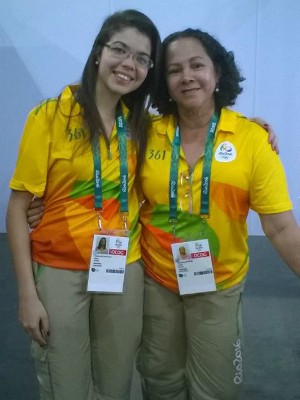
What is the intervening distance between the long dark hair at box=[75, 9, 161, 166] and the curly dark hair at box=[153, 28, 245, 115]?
5 cm

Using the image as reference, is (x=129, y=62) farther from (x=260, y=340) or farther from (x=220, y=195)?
(x=260, y=340)

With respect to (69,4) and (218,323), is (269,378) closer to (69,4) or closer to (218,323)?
(218,323)

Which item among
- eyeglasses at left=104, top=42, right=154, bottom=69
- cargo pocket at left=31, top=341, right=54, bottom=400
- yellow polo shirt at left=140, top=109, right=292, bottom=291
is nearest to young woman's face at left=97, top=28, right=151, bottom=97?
eyeglasses at left=104, top=42, right=154, bottom=69

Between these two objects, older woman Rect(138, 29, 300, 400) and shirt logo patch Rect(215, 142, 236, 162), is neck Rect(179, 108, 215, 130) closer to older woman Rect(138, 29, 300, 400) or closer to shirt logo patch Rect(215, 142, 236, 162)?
older woman Rect(138, 29, 300, 400)

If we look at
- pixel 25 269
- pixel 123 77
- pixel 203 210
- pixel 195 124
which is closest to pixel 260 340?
pixel 203 210

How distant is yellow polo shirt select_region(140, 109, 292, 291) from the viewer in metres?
1.38

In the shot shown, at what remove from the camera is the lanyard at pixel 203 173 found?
1.40 meters

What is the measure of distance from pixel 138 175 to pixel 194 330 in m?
0.56

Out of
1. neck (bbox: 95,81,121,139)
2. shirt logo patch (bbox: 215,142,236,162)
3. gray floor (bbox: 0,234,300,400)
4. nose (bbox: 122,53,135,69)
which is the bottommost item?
gray floor (bbox: 0,234,300,400)

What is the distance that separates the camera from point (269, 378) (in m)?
2.23

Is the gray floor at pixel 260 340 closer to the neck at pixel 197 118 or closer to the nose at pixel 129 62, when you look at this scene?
the neck at pixel 197 118

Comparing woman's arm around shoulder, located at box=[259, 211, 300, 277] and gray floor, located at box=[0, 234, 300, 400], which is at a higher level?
woman's arm around shoulder, located at box=[259, 211, 300, 277]

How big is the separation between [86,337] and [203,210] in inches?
21.6

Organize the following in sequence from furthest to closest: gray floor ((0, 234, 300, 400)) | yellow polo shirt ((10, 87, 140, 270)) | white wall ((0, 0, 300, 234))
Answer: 1. white wall ((0, 0, 300, 234))
2. gray floor ((0, 234, 300, 400))
3. yellow polo shirt ((10, 87, 140, 270))
